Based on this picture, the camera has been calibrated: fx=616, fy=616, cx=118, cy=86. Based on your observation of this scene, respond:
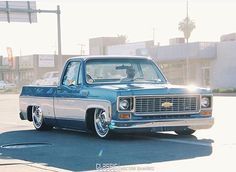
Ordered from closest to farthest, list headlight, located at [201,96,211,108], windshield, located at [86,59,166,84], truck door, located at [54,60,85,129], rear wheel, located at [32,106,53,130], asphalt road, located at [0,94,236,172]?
asphalt road, located at [0,94,236,172] → headlight, located at [201,96,211,108] → truck door, located at [54,60,85,129] → windshield, located at [86,59,166,84] → rear wheel, located at [32,106,53,130]

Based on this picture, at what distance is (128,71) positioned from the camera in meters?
12.7

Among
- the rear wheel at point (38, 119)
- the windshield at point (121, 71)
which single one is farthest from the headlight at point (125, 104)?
the rear wheel at point (38, 119)

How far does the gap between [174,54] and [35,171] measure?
172 ft

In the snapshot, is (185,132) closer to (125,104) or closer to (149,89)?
(149,89)

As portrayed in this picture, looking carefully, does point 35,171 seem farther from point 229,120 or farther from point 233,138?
point 229,120

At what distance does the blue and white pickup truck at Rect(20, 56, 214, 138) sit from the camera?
35.9 ft

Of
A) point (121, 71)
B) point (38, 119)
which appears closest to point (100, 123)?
point (121, 71)

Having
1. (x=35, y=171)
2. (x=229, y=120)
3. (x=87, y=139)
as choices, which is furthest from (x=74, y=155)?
(x=229, y=120)

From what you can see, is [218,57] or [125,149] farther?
[218,57]

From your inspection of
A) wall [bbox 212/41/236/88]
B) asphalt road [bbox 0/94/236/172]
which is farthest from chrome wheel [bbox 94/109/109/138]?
wall [bbox 212/41/236/88]

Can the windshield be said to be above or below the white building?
above

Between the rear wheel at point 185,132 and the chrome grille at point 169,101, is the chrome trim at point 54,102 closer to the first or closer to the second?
the chrome grille at point 169,101

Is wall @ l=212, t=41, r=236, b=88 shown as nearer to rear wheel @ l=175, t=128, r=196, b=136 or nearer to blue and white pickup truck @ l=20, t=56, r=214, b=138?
blue and white pickup truck @ l=20, t=56, r=214, b=138

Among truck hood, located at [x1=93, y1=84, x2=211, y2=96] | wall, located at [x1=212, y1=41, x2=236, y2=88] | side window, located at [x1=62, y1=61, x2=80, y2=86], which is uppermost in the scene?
side window, located at [x1=62, y1=61, x2=80, y2=86]
